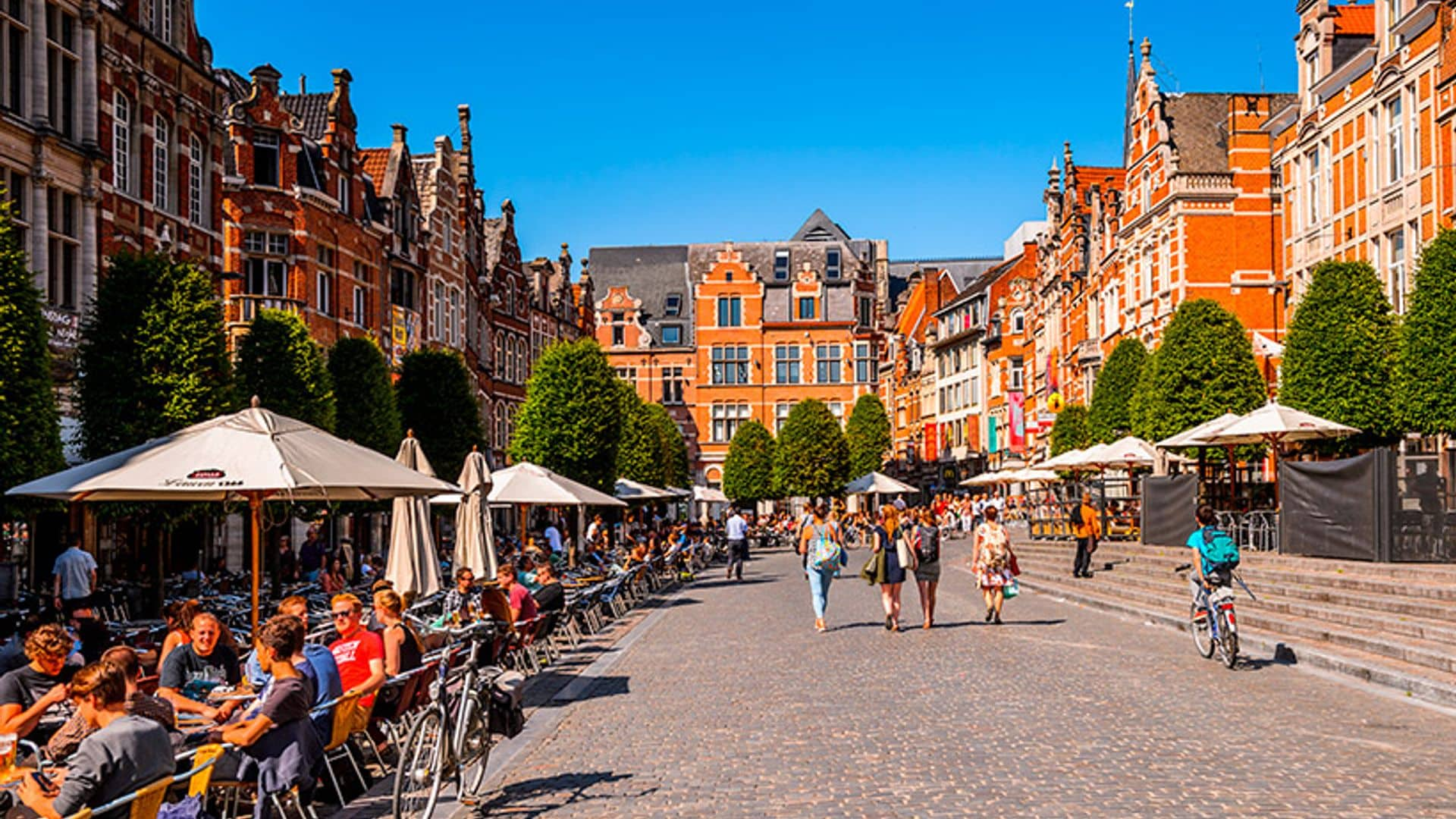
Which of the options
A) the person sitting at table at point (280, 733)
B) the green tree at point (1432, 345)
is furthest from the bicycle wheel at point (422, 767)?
the green tree at point (1432, 345)

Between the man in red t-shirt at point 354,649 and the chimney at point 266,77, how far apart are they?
2978 centimetres

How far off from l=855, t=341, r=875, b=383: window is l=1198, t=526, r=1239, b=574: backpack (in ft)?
283

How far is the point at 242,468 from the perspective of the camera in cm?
1198

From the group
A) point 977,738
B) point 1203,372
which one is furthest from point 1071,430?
point 977,738

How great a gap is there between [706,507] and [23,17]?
256 ft

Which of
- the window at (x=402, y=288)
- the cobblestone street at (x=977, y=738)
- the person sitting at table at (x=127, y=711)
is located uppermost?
the window at (x=402, y=288)

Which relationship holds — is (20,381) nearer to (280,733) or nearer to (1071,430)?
(280,733)

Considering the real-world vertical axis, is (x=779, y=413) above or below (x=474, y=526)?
above

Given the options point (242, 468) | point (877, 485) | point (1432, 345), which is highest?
point (1432, 345)

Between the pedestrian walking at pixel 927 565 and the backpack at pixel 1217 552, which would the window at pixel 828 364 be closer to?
the pedestrian walking at pixel 927 565

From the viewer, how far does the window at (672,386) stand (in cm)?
10138

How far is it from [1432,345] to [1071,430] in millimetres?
26088

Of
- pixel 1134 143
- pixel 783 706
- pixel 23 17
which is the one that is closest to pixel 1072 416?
pixel 1134 143

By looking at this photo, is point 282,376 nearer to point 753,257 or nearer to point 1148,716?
point 1148,716
